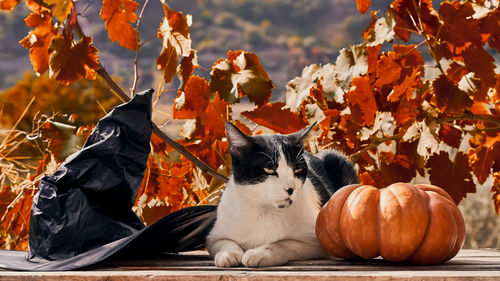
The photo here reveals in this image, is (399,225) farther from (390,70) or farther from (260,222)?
(390,70)

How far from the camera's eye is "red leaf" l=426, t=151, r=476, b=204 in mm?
1488

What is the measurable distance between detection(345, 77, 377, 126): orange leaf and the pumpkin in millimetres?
413

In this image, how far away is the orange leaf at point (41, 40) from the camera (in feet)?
4.30

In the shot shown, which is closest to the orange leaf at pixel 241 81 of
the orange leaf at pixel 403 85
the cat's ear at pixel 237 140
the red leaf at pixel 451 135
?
the cat's ear at pixel 237 140

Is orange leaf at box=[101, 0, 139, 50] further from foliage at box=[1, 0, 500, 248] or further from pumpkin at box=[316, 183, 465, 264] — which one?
pumpkin at box=[316, 183, 465, 264]

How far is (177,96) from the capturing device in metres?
1.73

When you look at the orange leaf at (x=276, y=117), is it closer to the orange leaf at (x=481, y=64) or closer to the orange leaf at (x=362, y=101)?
the orange leaf at (x=362, y=101)

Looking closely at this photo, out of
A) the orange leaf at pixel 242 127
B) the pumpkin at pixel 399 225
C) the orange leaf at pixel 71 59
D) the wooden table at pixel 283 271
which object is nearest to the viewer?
the wooden table at pixel 283 271

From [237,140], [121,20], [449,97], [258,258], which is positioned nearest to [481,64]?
[449,97]

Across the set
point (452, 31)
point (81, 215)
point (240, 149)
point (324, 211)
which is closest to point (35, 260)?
point (81, 215)

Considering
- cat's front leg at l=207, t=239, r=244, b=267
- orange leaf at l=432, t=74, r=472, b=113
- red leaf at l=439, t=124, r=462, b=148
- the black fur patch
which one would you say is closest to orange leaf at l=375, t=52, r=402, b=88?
orange leaf at l=432, t=74, r=472, b=113

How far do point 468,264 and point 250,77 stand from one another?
728mm

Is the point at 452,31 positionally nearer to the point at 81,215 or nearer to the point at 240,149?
the point at 240,149

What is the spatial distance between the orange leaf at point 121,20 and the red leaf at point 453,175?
923mm
